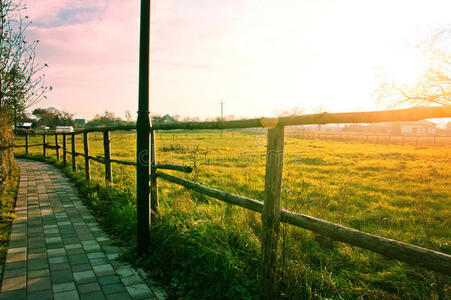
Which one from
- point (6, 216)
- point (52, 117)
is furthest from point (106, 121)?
point (6, 216)

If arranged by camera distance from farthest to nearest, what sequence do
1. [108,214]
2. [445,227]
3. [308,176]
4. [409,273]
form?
[308,176], [108,214], [445,227], [409,273]

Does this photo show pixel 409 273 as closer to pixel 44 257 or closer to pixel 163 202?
pixel 163 202

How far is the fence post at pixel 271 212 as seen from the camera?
6.95 feet

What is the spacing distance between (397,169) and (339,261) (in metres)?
7.24

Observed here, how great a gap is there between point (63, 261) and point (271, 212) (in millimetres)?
2583

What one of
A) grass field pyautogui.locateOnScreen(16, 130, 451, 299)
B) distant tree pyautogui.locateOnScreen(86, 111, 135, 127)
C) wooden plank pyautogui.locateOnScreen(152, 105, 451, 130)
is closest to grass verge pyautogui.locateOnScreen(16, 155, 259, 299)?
grass field pyautogui.locateOnScreen(16, 130, 451, 299)

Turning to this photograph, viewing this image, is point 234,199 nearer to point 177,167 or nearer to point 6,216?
point 177,167

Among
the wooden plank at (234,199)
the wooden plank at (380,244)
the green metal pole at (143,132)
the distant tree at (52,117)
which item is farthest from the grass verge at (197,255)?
the distant tree at (52,117)

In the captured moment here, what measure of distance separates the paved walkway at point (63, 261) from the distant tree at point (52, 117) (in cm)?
8371

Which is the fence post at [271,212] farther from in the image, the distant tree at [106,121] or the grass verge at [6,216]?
the distant tree at [106,121]

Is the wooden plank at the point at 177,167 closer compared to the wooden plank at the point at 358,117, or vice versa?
the wooden plank at the point at 358,117

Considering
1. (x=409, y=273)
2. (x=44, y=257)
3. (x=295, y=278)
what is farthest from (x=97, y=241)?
(x=409, y=273)

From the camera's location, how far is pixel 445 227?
4.16 meters

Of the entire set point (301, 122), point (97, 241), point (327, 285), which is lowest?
point (97, 241)
